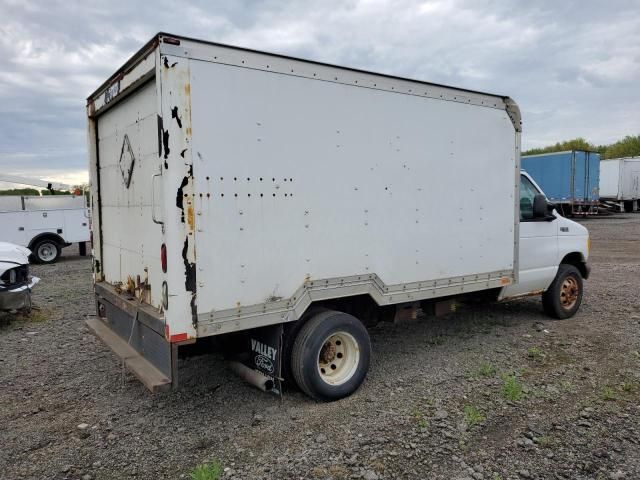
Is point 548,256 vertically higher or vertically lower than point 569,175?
lower

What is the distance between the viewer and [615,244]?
16562 mm

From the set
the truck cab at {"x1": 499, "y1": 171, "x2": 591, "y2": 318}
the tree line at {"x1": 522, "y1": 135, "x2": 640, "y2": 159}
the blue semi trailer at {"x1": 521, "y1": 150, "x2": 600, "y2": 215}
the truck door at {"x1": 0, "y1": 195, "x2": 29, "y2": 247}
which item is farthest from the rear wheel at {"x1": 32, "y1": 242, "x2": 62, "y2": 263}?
the tree line at {"x1": 522, "y1": 135, "x2": 640, "y2": 159}

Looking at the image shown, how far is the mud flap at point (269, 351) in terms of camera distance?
4.18m

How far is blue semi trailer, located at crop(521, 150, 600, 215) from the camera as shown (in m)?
25.5

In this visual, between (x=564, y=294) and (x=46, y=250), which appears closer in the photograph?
(x=564, y=294)

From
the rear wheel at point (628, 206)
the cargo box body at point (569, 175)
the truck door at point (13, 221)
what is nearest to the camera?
the truck door at point (13, 221)

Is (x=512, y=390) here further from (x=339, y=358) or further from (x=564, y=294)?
(x=564, y=294)

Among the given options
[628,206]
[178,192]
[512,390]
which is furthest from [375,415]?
[628,206]

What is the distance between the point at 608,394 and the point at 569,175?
23862mm

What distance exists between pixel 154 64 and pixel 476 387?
12.9ft

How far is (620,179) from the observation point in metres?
29.9

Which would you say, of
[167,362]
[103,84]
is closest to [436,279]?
[167,362]

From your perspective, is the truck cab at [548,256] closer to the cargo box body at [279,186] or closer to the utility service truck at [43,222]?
the cargo box body at [279,186]

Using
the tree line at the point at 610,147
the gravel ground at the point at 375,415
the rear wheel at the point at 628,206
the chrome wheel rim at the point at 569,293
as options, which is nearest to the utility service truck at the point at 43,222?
the gravel ground at the point at 375,415
